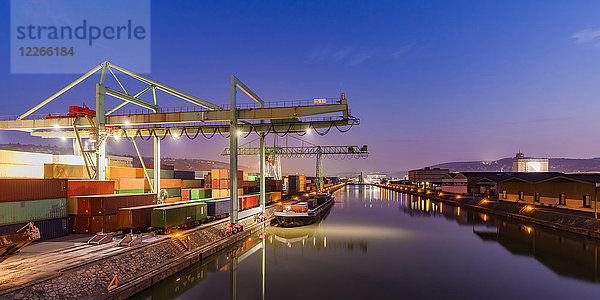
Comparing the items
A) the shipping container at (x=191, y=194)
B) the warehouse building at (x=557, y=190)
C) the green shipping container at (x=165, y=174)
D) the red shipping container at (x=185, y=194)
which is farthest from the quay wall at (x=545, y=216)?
the green shipping container at (x=165, y=174)

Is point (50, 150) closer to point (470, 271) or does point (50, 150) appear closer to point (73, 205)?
point (73, 205)

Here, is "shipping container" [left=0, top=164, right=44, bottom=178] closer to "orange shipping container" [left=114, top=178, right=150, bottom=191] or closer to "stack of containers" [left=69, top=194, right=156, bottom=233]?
"orange shipping container" [left=114, top=178, right=150, bottom=191]

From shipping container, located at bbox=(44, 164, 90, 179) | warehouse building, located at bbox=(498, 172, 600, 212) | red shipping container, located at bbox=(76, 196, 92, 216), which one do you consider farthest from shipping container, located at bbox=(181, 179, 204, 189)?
warehouse building, located at bbox=(498, 172, 600, 212)

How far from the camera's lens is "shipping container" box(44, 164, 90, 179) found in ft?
95.6

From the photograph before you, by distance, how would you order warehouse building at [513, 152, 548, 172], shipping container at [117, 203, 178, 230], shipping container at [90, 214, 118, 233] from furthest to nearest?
1. warehouse building at [513, 152, 548, 172]
2. shipping container at [90, 214, 118, 233]
3. shipping container at [117, 203, 178, 230]

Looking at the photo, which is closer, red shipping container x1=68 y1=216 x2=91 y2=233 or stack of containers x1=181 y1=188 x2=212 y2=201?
red shipping container x1=68 y1=216 x2=91 y2=233

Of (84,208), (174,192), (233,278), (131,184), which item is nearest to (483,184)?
(233,278)

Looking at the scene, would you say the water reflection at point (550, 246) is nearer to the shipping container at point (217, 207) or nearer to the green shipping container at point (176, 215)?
the green shipping container at point (176, 215)

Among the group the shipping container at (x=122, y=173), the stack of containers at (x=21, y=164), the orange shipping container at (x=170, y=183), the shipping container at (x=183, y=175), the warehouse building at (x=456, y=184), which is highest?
the stack of containers at (x=21, y=164)

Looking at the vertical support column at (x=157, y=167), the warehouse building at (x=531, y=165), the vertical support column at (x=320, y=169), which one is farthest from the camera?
the warehouse building at (x=531, y=165)

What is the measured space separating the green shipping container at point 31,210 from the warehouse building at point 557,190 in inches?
2208

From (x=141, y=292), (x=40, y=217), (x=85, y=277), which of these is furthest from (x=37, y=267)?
(x=40, y=217)

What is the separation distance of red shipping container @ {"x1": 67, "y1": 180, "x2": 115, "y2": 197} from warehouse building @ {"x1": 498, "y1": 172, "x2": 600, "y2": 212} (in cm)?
5565

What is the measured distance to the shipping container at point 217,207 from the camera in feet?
99.4
